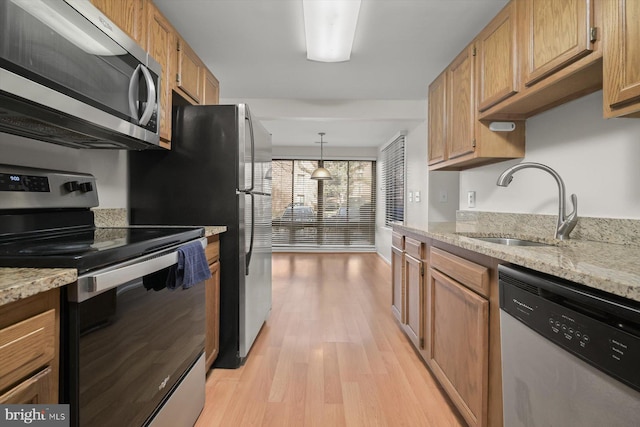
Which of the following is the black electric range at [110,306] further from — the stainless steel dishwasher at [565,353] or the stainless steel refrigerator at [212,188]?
the stainless steel dishwasher at [565,353]

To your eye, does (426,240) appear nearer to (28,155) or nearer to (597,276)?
(597,276)

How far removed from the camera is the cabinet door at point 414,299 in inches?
82.9

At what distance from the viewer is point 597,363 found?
72cm

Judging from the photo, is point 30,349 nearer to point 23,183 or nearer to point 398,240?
point 23,183

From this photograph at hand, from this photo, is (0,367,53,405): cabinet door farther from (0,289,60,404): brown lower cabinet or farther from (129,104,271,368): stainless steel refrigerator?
(129,104,271,368): stainless steel refrigerator

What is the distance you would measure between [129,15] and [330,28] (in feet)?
3.82

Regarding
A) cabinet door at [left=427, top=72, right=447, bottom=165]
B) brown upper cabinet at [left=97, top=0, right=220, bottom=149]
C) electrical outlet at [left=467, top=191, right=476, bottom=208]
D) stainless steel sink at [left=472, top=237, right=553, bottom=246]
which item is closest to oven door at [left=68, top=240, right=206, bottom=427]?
brown upper cabinet at [left=97, top=0, right=220, bottom=149]

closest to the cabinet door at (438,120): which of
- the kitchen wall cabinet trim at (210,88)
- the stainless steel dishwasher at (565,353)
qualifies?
the stainless steel dishwasher at (565,353)

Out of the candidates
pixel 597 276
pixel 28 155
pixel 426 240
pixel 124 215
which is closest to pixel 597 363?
pixel 597 276

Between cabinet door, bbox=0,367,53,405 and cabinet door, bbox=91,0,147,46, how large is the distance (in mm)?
1453

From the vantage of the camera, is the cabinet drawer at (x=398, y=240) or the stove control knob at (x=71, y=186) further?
the cabinet drawer at (x=398, y=240)

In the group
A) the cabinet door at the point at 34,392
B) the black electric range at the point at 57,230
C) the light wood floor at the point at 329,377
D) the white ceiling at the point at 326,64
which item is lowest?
the light wood floor at the point at 329,377

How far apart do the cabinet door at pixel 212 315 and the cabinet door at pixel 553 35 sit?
6.44 feet

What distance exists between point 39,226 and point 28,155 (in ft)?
1.09
